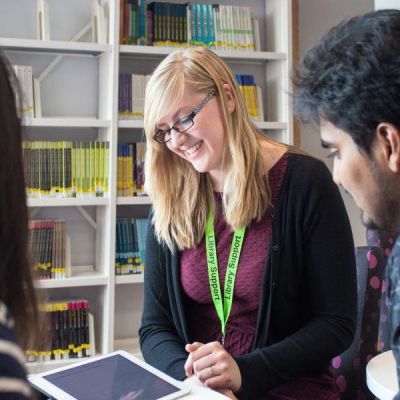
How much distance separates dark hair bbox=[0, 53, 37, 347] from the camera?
75 centimetres

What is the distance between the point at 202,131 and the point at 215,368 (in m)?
0.65

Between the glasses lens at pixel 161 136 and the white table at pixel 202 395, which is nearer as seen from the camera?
the white table at pixel 202 395

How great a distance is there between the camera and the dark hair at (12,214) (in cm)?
75

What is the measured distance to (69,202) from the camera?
317 centimetres

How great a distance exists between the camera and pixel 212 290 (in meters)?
1.74

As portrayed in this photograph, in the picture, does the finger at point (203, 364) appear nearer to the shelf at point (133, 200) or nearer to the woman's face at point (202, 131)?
the woman's face at point (202, 131)

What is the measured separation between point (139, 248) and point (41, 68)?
3.58 ft

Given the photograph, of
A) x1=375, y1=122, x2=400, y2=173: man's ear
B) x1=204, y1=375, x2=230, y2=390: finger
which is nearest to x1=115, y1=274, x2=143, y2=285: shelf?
x1=204, y1=375, x2=230, y2=390: finger

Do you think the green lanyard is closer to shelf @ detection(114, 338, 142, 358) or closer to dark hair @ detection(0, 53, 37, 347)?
dark hair @ detection(0, 53, 37, 347)

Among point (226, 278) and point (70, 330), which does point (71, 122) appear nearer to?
point (70, 330)

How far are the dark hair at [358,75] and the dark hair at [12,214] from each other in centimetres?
55

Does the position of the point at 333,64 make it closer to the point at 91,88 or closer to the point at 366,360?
the point at 366,360

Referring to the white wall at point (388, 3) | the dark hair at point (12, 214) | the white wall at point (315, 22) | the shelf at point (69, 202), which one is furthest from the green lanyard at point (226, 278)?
the white wall at point (315, 22)

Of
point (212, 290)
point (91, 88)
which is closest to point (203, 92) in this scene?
point (212, 290)
